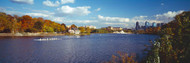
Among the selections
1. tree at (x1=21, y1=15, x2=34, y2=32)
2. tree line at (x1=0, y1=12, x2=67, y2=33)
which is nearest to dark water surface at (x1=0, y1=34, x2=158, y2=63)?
tree line at (x1=0, y1=12, x2=67, y2=33)

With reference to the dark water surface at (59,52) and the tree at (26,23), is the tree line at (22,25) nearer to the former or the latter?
the tree at (26,23)

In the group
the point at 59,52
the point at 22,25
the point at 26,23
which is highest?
the point at 26,23

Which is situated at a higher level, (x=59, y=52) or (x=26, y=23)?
(x=26, y=23)

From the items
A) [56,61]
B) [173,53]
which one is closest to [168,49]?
[173,53]

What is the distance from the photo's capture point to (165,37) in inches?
378

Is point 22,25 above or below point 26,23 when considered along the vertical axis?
below

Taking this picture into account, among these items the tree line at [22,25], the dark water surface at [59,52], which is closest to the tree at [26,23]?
the tree line at [22,25]

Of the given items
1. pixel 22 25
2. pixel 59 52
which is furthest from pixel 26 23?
pixel 59 52

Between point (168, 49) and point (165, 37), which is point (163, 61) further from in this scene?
point (165, 37)

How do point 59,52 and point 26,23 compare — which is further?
point 26,23

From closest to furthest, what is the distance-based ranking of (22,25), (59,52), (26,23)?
1. (59,52)
2. (22,25)
3. (26,23)

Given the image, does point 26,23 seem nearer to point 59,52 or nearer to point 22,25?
point 22,25

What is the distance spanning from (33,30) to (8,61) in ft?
210

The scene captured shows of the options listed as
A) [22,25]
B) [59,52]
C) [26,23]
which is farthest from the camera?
[26,23]
